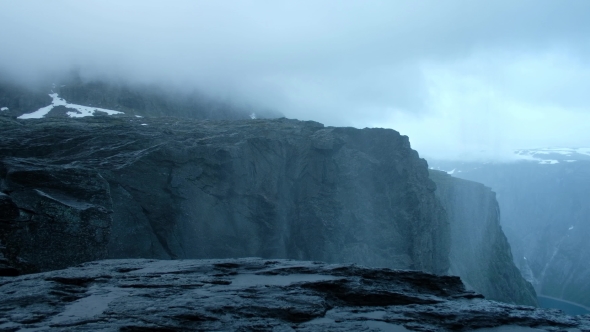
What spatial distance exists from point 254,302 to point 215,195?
→ 120 feet

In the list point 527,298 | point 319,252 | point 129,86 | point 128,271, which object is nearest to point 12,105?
point 129,86

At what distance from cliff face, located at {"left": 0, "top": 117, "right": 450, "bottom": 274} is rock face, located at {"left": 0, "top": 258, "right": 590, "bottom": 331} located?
6.23 m

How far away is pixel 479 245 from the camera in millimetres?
110312

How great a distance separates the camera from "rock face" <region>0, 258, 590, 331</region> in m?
11.1

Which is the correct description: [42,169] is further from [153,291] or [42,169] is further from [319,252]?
[319,252]

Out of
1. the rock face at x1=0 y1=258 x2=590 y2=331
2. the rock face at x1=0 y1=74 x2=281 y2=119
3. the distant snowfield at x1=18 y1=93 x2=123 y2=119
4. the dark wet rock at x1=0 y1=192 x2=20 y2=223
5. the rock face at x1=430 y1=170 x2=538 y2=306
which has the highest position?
the rock face at x1=0 y1=74 x2=281 y2=119

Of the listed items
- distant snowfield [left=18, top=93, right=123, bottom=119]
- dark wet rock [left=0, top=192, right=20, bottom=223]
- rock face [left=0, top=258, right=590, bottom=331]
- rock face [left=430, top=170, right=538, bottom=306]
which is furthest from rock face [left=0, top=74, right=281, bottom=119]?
rock face [left=0, top=258, right=590, bottom=331]

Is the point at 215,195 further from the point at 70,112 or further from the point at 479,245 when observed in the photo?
the point at 479,245

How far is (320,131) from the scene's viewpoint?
219ft

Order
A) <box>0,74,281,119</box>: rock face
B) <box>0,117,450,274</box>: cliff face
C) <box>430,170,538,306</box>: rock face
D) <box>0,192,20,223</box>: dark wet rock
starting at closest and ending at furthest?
<box>0,192,20,223</box>: dark wet rock, <box>0,117,450,274</box>: cliff face, <box>430,170,538,306</box>: rock face, <box>0,74,281,119</box>: rock face

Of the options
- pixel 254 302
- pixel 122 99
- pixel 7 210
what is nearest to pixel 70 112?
pixel 122 99

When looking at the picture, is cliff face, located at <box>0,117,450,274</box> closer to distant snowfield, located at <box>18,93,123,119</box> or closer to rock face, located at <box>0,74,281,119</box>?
distant snowfield, located at <box>18,93,123,119</box>

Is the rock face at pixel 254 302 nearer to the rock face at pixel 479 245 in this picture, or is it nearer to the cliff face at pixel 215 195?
the cliff face at pixel 215 195

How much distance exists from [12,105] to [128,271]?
121 metres
